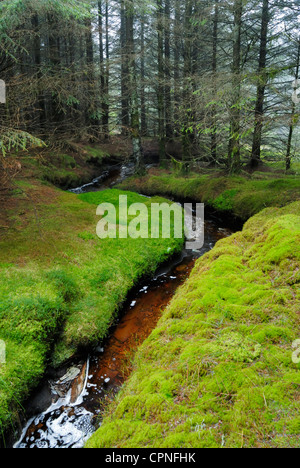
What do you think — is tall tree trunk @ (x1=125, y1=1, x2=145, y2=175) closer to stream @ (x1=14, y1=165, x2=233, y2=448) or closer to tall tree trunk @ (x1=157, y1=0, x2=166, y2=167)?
tall tree trunk @ (x1=157, y1=0, x2=166, y2=167)

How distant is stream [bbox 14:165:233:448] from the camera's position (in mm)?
3178

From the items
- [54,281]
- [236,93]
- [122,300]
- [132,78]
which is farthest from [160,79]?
[54,281]

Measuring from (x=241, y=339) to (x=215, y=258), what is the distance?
2.75 m

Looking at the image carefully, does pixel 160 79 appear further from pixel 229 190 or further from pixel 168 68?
pixel 229 190

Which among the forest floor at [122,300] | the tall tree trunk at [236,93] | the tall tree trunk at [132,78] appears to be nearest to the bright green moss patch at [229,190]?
the forest floor at [122,300]

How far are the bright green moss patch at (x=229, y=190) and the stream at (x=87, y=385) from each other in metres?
5.40

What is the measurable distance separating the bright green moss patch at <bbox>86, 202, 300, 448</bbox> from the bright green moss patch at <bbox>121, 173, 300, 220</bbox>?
5298 millimetres

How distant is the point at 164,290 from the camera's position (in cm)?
624

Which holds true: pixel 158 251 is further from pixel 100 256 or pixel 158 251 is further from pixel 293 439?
pixel 293 439

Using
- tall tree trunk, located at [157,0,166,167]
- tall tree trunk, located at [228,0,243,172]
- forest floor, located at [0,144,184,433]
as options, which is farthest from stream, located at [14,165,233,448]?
tall tree trunk, located at [157,0,166,167]

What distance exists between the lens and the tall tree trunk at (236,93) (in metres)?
8.68

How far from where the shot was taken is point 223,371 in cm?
256

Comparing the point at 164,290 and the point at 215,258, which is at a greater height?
the point at 215,258

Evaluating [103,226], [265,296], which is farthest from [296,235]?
[103,226]
